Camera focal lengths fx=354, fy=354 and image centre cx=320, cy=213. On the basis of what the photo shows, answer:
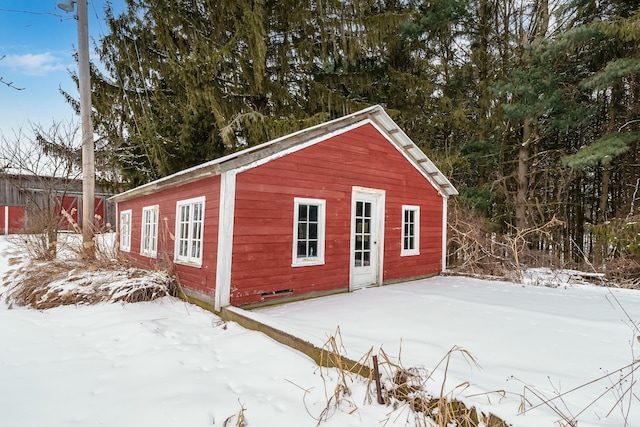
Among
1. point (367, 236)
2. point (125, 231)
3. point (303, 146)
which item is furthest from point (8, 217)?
point (367, 236)

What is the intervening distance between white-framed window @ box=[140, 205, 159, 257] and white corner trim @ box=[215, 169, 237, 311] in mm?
3125

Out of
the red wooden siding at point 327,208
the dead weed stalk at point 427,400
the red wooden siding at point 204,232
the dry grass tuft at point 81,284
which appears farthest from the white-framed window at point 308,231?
the dead weed stalk at point 427,400

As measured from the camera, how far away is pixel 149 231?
332 inches

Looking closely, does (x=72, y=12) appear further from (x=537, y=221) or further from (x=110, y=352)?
(x=537, y=221)

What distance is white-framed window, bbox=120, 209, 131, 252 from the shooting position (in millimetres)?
9922

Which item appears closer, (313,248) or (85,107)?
(313,248)

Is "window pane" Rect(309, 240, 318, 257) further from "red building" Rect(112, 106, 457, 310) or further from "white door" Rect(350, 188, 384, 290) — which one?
"white door" Rect(350, 188, 384, 290)

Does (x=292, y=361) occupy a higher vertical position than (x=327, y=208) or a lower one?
lower

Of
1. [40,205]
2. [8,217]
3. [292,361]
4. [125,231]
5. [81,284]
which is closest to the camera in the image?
[292,361]

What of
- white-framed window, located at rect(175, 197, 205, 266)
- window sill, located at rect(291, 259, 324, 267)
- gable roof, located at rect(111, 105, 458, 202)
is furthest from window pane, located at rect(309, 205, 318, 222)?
white-framed window, located at rect(175, 197, 205, 266)

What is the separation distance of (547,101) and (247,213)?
383 inches

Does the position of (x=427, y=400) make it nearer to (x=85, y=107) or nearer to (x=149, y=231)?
(x=149, y=231)

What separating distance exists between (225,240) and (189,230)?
1.45 m

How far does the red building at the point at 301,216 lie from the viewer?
5.50 metres
